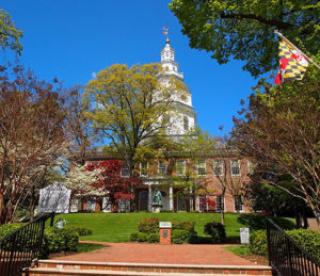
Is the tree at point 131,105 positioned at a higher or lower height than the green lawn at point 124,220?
higher

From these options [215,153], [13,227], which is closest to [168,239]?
[13,227]

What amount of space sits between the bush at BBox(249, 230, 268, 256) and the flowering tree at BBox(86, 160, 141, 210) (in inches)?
790

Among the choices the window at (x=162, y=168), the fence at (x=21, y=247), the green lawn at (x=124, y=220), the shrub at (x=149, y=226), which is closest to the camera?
the fence at (x=21, y=247)

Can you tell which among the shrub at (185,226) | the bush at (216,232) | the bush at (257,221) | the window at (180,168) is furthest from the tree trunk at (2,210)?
the window at (180,168)

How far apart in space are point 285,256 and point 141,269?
299 cm

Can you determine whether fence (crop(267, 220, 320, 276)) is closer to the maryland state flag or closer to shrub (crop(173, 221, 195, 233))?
the maryland state flag

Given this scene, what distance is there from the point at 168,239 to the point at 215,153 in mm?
13991

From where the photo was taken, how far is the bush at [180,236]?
48.8ft

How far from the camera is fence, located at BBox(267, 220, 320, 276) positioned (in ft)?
17.0

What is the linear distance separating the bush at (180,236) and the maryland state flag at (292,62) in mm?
9886

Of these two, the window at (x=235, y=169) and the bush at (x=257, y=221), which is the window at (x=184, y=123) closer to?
the window at (x=235, y=169)

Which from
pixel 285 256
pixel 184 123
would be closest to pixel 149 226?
pixel 285 256

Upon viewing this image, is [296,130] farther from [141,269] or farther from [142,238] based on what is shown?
[142,238]

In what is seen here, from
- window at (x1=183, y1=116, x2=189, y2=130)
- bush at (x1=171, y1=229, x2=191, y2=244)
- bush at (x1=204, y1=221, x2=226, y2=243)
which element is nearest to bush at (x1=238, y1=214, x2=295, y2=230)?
bush at (x1=204, y1=221, x2=226, y2=243)
